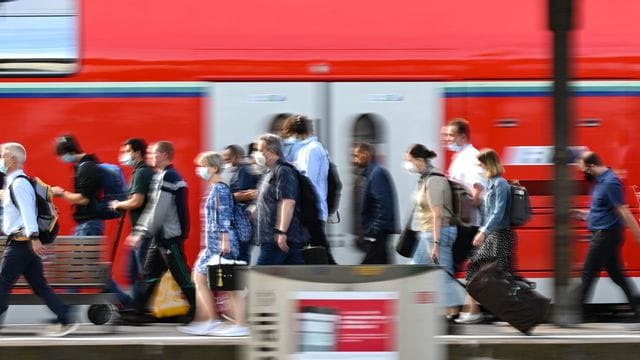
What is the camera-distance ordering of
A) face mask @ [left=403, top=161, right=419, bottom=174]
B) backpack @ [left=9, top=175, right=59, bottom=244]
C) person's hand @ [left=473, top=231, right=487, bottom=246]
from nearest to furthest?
1. backpack @ [left=9, top=175, right=59, bottom=244]
2. person's hand @ [left=473, top=231, right=487, bottom=246]
3. face mask @ [left=403, top=161, right=419, bottom=174]

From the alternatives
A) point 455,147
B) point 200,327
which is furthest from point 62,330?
point 455,147

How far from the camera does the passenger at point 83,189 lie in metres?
9.76

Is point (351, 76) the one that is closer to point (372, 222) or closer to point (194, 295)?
point (372, 222)

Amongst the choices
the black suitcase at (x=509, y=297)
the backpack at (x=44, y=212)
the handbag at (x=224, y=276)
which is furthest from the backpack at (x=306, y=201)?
the backpack at (x=44, y=212)

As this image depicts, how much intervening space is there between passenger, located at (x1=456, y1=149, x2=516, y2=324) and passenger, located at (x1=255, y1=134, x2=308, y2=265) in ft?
4.65

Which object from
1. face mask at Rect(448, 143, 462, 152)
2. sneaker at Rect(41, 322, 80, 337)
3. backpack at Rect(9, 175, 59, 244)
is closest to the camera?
sneaker at Rect(41, 322, 80, 337)

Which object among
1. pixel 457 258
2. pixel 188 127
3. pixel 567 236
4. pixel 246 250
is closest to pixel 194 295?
pixel 246 250

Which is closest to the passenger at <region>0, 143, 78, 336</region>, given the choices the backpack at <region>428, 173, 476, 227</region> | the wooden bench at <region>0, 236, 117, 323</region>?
the wooden bench at <region>0, 236, 117, 323</region>

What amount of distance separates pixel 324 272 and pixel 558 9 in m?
2.47

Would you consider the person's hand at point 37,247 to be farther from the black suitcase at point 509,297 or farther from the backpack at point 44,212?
the black suitcase at point 509,297

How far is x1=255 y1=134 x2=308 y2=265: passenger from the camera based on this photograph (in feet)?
29.0

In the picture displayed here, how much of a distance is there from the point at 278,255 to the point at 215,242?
520 millimetres

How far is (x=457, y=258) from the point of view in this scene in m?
9.64

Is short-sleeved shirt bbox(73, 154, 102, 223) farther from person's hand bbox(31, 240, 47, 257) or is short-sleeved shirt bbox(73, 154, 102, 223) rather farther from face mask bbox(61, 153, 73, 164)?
person's hand bbox(31, 240, 47, 257)
